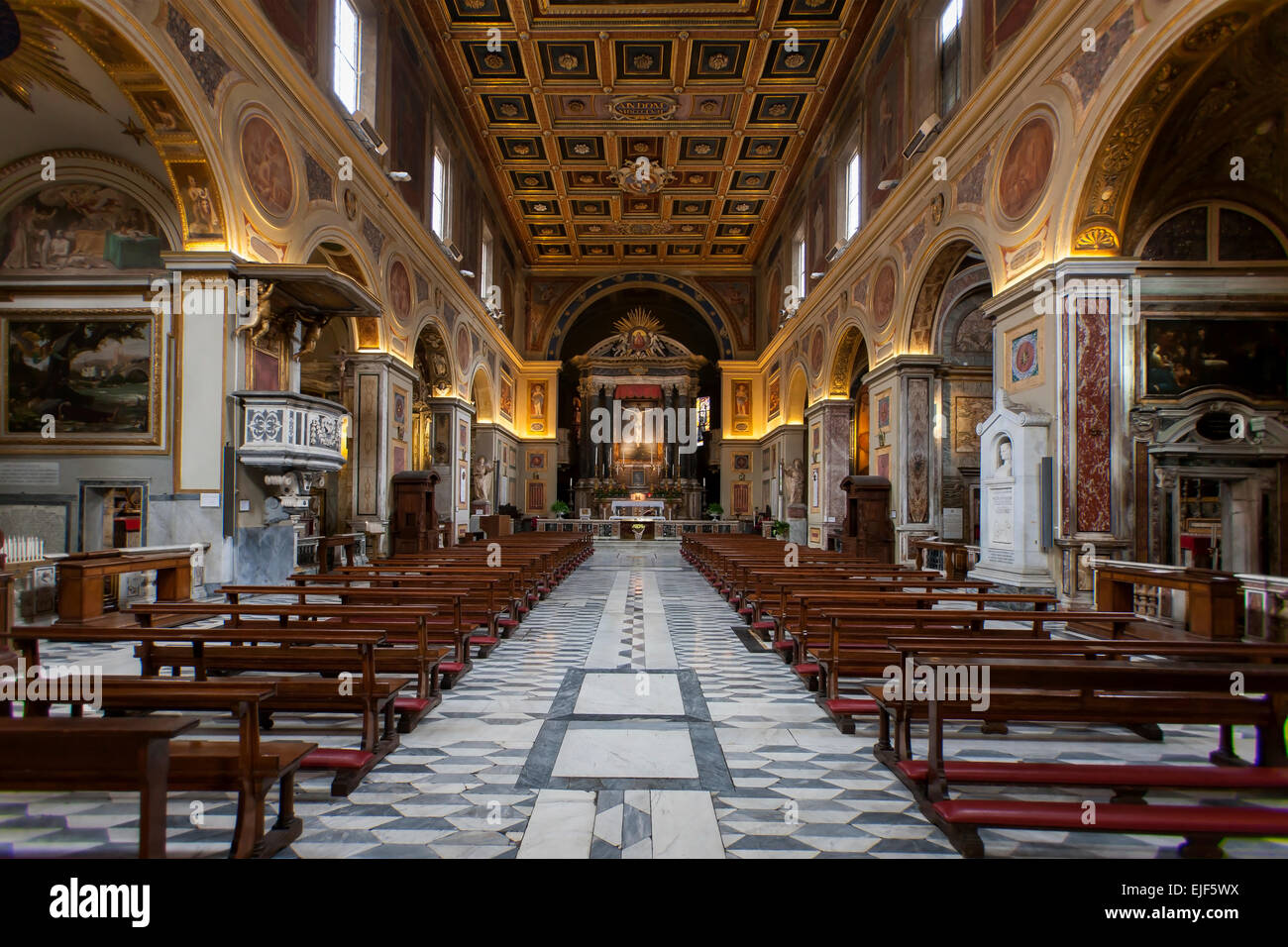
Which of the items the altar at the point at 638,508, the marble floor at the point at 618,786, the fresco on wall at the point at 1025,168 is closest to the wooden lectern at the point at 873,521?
the fresco on wall at the point at 1025,168

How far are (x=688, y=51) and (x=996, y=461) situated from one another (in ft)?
35.8

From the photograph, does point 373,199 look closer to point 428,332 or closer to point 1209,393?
point 428,332

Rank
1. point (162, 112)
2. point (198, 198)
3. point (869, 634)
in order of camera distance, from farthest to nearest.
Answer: point (198, 198), point (162, 112), point (869, 634)

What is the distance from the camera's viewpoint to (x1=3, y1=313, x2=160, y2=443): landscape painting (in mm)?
8828

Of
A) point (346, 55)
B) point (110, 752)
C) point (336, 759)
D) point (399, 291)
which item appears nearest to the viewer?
point (110, 752)

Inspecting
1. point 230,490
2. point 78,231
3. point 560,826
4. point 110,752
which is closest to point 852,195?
point 230,490

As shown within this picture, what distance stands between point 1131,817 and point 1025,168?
334 inches

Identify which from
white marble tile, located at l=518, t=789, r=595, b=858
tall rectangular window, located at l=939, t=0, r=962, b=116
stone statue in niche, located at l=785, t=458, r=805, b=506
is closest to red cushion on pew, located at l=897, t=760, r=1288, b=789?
white marble tile, located at l=518, t=789, r=595, b=858

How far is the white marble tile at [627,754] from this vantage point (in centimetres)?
350

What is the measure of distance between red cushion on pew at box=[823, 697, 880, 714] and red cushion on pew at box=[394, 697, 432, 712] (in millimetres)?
2536

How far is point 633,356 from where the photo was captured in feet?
91.9

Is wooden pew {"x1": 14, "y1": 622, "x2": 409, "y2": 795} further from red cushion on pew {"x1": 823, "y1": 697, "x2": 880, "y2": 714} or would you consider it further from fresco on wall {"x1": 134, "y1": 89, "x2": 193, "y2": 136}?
fresco on wall {"x1": 134, "y1": 89, "x2": 193, "y2": 136}

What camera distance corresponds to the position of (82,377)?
353 inches

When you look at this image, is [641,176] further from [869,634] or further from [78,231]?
[869,634]
